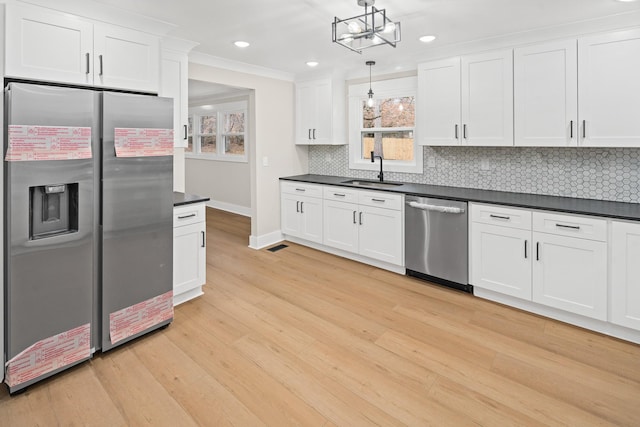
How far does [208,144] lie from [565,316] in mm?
7199

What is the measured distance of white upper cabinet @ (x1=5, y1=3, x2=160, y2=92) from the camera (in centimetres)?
227

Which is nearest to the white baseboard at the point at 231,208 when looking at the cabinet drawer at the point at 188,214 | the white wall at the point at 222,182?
the white wall at the point at 222,182

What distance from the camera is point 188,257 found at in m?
3.20

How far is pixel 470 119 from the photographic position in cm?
363

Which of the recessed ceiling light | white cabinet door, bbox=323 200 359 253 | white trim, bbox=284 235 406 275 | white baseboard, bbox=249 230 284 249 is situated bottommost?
white trim, bbox=284 235 406 275

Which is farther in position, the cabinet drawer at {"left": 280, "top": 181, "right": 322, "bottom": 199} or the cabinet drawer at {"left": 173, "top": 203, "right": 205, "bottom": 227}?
the cabinet drawer at {"left": 280, "top": 181, "right": 322, "bottom": 199}

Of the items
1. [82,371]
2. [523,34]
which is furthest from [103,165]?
[523,34]

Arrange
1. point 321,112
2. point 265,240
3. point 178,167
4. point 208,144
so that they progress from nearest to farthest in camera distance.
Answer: point 178,167 → point 321,112 → point 265,240 → point 208,144

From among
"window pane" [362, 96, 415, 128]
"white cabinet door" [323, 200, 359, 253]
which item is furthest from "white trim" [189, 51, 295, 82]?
"white cabinet door" [323, 200, 359, 253]

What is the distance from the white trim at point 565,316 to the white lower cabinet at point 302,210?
2141mm

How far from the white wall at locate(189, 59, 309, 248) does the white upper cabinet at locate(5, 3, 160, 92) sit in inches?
64.5

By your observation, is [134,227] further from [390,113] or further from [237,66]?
[390,113]

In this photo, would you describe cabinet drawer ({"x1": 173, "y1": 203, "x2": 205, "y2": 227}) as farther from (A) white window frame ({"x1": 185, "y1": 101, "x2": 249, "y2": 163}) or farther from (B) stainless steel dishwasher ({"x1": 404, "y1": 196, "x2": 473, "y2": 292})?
(A) white window frame ({"x1": 185, "y1": 101, "x2": 249, "y2": 163})

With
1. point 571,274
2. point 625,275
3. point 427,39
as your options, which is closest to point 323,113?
point 427,39
